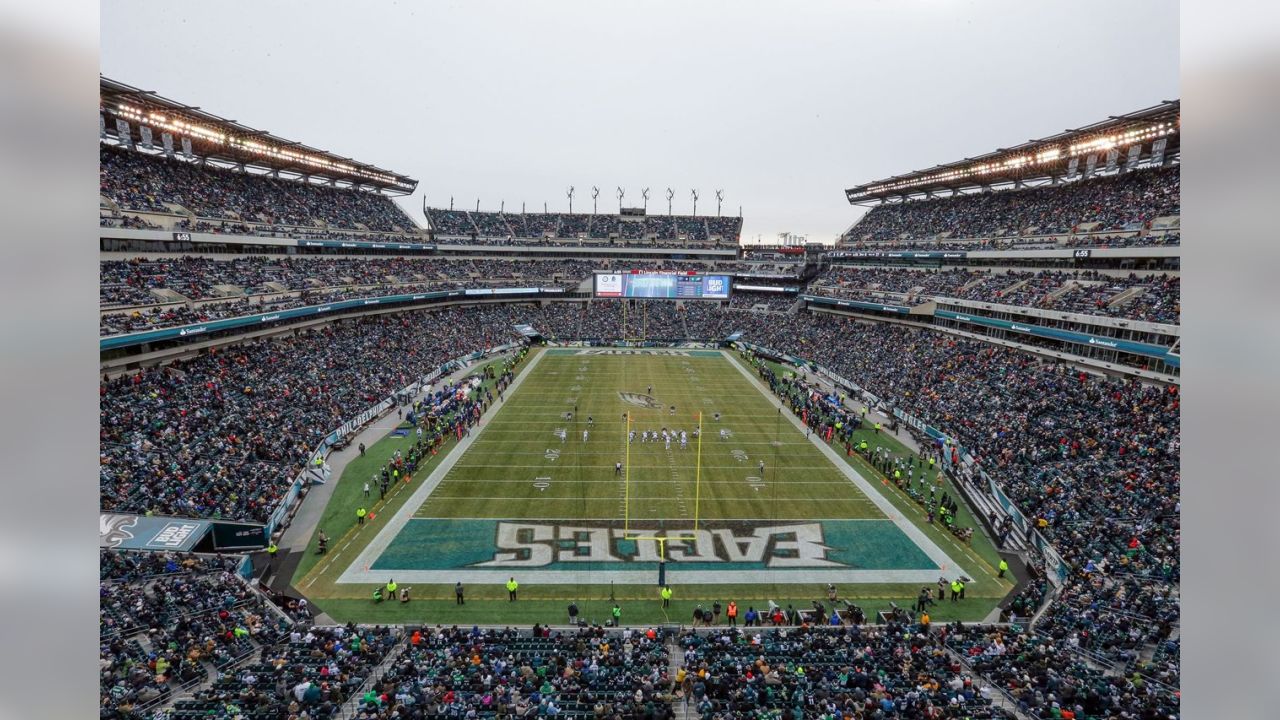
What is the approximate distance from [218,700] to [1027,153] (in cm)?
5349

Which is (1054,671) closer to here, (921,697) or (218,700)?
(921,697)

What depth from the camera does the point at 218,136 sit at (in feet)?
133

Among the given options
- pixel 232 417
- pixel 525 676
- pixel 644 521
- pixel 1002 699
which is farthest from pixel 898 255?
pixel 525 676

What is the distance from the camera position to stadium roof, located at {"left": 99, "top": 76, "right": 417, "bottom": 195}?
3375 centimetres

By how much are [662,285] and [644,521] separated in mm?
41450

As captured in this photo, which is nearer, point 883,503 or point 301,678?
point 301,678

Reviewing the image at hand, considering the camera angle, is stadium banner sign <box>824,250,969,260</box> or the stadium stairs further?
stadium banner sign <box>824,250,969,260</box>

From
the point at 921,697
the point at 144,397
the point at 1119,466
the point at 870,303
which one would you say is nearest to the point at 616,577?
the point at 921,697

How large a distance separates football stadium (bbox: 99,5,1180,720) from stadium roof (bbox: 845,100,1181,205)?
0.99 feet

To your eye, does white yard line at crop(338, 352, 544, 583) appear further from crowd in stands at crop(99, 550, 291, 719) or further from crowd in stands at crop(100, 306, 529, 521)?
crowd in stands at crop(100, 306, 529, 521)

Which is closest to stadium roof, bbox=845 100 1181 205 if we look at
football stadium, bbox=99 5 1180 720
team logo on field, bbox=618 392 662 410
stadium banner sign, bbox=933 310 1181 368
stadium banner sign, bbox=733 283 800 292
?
football stadium, bbox=99 5 1180 720

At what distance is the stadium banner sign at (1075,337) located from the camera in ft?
86.2

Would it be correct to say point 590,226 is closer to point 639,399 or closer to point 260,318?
point 639,399

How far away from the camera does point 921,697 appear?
488 inches
